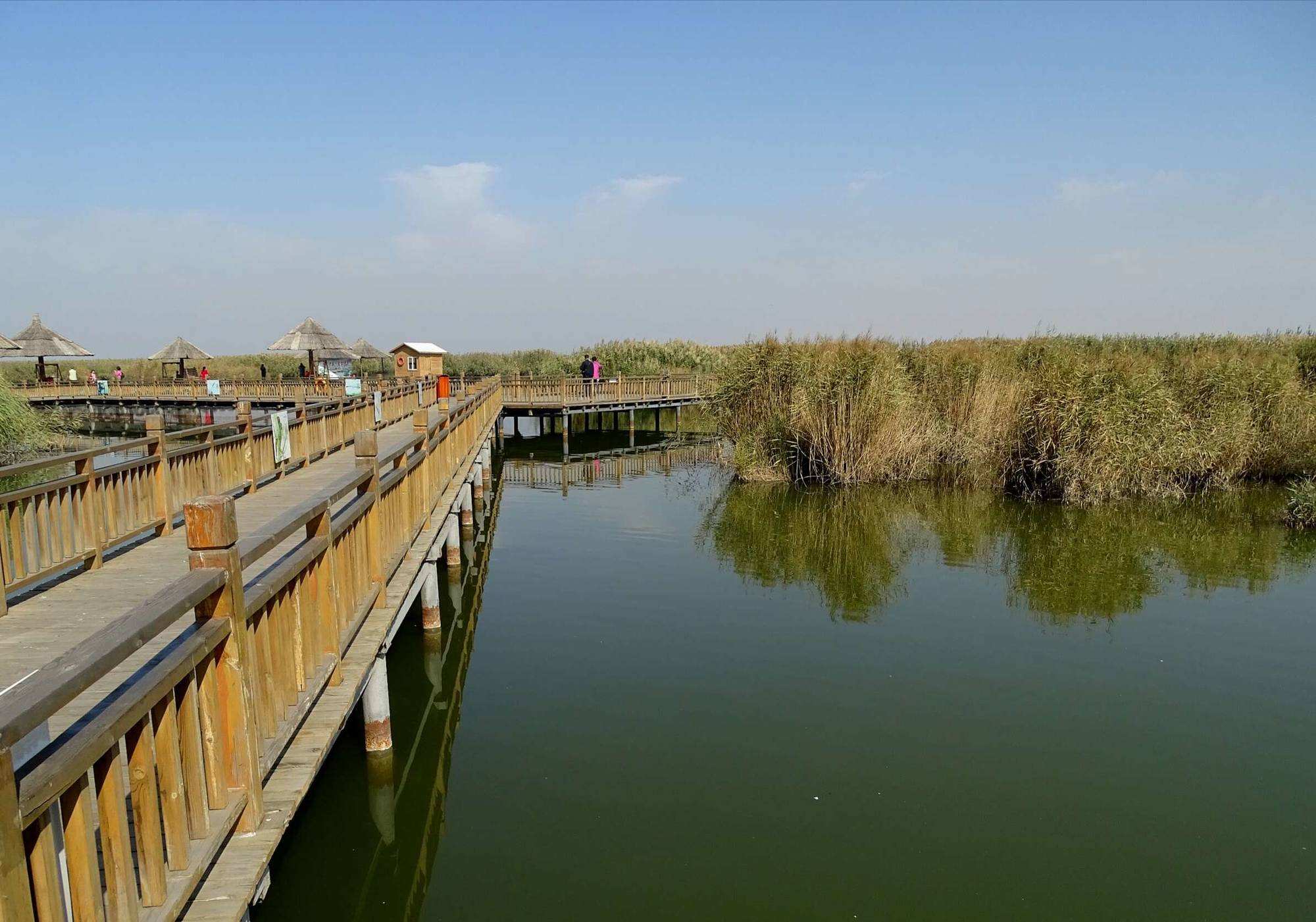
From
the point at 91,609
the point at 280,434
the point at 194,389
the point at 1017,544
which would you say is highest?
the point at 194,389

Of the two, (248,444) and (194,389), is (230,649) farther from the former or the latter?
(194,389)

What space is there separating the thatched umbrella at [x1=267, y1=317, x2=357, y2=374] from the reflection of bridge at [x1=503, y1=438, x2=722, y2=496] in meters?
11.4

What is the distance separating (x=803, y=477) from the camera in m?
19.6

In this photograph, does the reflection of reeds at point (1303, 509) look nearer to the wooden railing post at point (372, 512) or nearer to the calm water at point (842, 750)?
the calm water at point (842, 750)

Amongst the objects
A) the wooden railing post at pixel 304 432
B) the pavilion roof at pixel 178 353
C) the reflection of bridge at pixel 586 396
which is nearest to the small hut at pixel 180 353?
the pavilion roof at pixel 178 353

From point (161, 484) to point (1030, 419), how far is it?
1573 centimetres

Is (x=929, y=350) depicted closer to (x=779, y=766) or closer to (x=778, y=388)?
(x=778, y=388)

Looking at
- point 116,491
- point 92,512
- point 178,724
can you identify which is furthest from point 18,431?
point 178,724

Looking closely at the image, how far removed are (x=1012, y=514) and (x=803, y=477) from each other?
4970 millimetres

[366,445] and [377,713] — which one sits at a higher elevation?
[366,445]

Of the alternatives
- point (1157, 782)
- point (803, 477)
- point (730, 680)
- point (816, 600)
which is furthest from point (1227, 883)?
point (803, 477)

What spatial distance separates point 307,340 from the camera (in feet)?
111

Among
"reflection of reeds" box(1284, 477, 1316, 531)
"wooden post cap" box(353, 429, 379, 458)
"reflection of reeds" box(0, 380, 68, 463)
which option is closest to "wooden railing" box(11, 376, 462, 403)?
"reflection of reeds" box(0, 380, 68, 463)

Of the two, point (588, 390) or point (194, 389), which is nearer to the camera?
point (588, 390)
